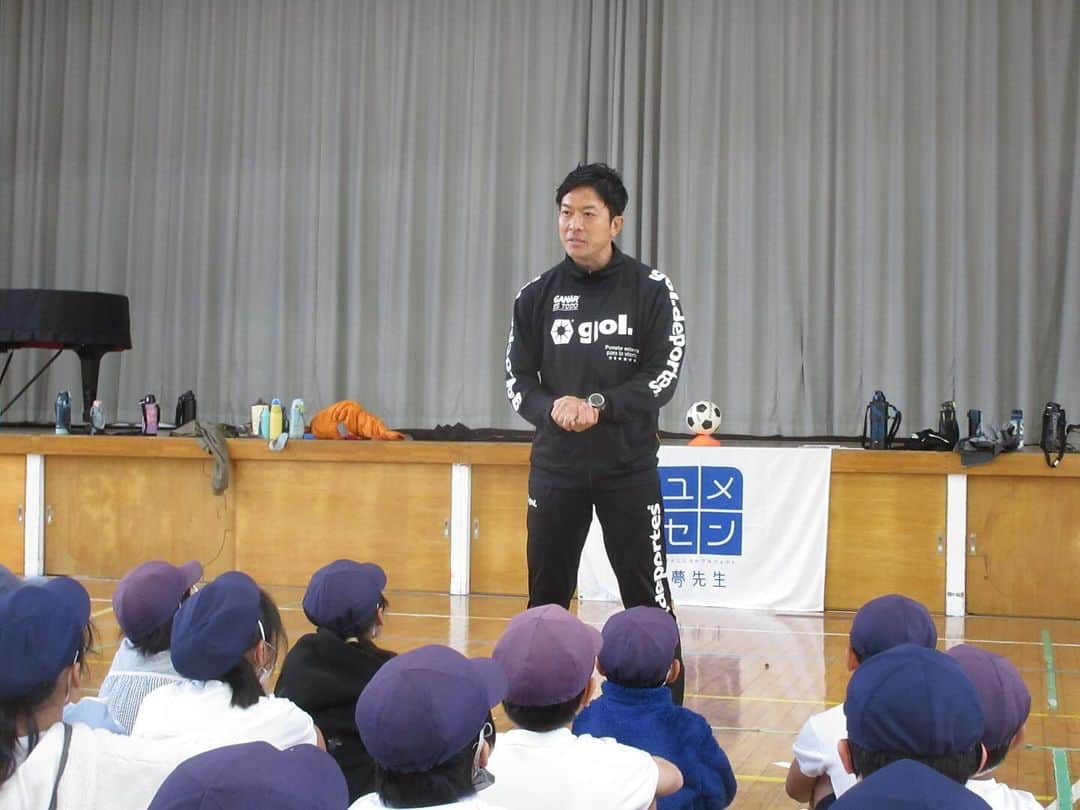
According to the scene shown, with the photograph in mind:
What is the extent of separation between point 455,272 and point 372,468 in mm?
2872

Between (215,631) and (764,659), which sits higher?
(215,631)

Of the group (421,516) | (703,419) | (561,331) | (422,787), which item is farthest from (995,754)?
(703,419)

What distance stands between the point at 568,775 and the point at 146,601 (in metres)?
1.20

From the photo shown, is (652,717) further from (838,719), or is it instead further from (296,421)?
(296,421)

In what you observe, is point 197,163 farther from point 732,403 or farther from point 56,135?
point 732,403

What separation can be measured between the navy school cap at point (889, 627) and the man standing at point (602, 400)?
697 millimetres

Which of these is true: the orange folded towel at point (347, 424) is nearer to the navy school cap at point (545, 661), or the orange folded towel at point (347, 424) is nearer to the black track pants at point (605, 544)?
the black track pants at point (605, 544)

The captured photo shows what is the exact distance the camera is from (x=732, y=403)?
8.79m

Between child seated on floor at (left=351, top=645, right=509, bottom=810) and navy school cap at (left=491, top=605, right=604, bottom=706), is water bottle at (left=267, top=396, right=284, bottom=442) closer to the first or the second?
navy school cap at (left=491, top=605, right=604, bottom=706)

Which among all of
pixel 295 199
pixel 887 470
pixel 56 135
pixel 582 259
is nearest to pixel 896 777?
pixel 582 259

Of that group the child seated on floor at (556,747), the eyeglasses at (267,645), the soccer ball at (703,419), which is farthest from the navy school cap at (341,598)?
the soccer ball at (703,419)

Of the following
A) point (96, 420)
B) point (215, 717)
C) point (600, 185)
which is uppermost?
point (600, 185)

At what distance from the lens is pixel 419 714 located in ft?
4.64

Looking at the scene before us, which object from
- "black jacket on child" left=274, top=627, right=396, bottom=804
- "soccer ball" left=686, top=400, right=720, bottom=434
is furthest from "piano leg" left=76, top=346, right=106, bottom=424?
"black jacket on child" left=274, top=627, right=396, bottom=804
